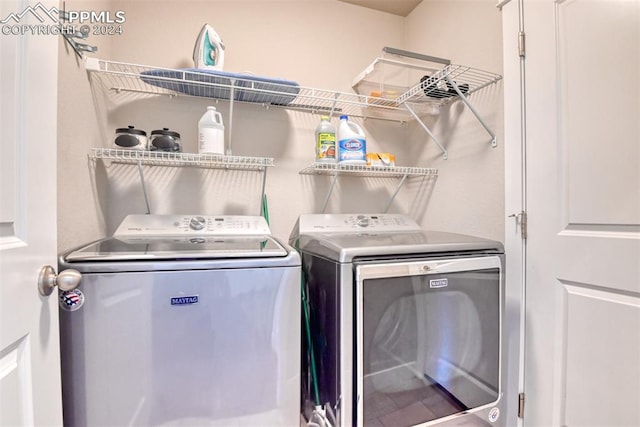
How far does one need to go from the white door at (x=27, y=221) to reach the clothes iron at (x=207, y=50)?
0.83 meters

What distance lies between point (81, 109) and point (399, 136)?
190cm

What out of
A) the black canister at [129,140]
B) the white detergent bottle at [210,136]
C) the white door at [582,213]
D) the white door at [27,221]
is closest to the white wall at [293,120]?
the black canister at [129,140]

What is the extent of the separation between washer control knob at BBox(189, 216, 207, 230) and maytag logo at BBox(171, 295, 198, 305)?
0.60 m

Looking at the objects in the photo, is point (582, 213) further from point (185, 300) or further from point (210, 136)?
point (210, 136)

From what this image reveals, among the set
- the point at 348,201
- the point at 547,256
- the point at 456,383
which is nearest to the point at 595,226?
the point at 547,256

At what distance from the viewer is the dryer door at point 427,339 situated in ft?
3.84

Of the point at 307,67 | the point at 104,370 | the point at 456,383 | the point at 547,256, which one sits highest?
the point at 307,67

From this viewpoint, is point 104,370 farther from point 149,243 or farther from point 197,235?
point 197,235

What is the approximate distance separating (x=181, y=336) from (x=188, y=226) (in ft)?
2.24

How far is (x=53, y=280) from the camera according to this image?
76 cm

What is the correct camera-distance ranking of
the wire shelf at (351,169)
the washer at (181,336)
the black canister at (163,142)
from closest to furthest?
the washer at (181,336), the black canister at (163,142), the wire shelf at (351,169)

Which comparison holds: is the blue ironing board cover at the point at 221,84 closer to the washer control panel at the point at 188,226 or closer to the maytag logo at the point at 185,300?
the washer control panel at the point at 188,226

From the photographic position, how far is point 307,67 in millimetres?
2021

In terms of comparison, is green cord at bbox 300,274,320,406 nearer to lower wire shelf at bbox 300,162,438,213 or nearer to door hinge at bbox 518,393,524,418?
lower wire shelf at bbox 300,162,438,213
